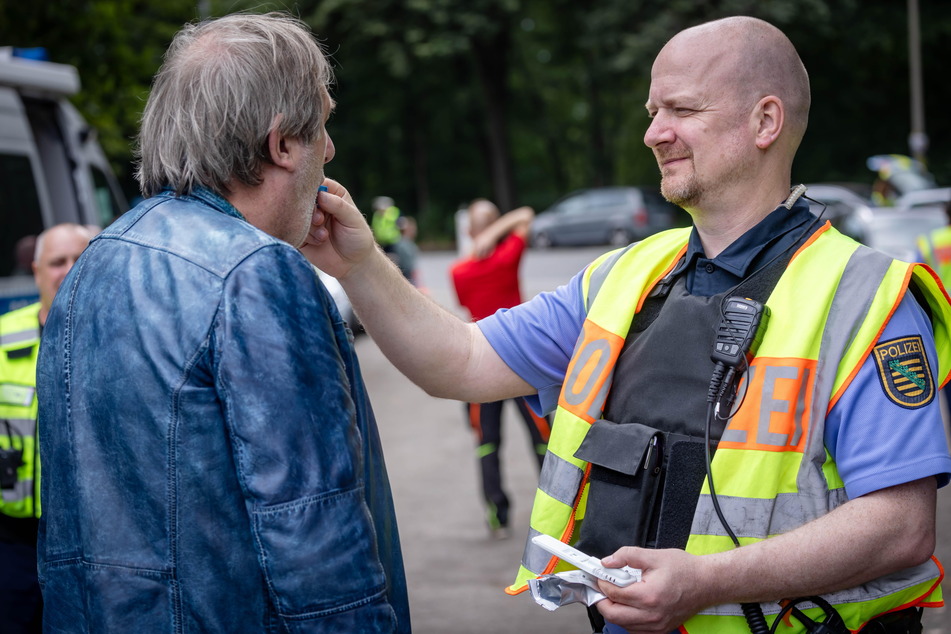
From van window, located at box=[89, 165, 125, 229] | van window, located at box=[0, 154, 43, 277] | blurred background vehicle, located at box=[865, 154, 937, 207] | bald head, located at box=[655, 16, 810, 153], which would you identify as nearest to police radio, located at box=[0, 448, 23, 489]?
bald head, located at box=[655, 16, 810, 153]

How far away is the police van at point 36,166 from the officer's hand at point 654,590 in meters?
6.13

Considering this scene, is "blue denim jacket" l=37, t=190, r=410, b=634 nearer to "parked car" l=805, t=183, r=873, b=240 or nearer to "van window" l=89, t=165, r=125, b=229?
"van window" l=89, t=165, r=125, b=229

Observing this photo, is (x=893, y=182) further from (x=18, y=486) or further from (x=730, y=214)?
(x=18, y=486)

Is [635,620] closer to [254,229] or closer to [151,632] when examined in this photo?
[151,632]

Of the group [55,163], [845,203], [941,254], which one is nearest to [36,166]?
[55,163]

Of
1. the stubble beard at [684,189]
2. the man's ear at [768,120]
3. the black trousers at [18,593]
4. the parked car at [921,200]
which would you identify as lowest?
the parked car at [921,200]

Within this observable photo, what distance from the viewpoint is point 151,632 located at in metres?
1.73

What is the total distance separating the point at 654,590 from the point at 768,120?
3.43 feet

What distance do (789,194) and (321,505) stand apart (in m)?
1.31

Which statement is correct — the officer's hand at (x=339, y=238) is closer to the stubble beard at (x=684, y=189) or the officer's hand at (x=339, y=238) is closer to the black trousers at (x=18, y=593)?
the stubble beard at (x=684, y=189)

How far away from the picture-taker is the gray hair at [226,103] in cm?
182

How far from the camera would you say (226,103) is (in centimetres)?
181

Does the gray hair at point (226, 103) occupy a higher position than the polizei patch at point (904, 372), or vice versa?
the gray hair at point (226, 103)

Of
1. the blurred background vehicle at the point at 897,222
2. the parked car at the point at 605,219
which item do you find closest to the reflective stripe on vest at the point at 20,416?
the blurred background vehicle at the point at 897,222
